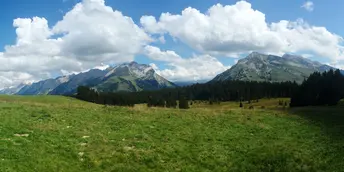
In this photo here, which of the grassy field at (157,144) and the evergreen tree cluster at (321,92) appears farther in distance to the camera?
the evergreen tree cluster at (321,92)

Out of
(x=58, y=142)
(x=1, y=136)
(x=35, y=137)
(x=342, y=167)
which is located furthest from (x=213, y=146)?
(x=1, y=136)

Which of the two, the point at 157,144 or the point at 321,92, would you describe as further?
the point at 321,92

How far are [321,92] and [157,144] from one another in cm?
12295

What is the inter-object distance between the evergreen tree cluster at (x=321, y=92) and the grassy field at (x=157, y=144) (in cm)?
9654

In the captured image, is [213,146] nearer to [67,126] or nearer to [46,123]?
[67,126]

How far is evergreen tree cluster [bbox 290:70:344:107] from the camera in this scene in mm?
129625

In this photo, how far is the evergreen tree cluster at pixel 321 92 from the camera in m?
130

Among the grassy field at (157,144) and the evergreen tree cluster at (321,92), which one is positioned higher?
the evergreen tree cluster at (321,92)

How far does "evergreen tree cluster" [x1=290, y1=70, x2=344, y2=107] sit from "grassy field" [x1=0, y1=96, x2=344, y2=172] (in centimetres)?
9654

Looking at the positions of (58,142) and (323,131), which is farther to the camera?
(323,131)

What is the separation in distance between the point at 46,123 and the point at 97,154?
1094 cm

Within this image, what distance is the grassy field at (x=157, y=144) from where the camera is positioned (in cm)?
2343

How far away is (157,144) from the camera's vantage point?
96.5ft

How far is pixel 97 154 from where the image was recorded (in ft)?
81.8
